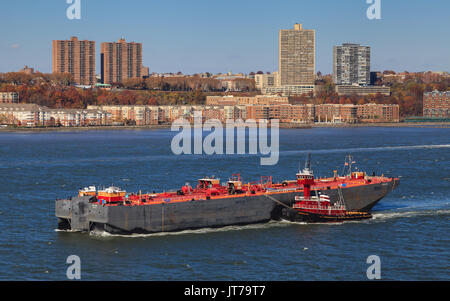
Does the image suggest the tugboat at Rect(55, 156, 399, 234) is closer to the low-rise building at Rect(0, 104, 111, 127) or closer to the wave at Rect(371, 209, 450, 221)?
the wave at Rect(371, 209, 450, 221)

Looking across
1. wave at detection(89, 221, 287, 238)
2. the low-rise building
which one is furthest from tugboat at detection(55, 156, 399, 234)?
the low-rise building

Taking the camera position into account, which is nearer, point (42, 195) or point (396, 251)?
point (396, 251)

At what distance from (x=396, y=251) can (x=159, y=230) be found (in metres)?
11.2

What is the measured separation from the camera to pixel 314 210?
132 ft

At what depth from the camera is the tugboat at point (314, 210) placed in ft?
132

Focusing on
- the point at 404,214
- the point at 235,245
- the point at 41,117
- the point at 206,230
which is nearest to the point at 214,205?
the point at 206,230

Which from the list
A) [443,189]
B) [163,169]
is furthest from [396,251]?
[163,169]

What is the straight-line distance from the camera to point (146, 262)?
103 feet

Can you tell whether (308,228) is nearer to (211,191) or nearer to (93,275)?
(211,191)

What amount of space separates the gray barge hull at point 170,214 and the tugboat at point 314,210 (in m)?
0.62

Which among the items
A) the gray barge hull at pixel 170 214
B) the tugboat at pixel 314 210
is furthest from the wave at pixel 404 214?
the gray barge hull at pixel 170 214

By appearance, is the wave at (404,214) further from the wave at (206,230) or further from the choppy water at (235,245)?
the wave at (206,230)

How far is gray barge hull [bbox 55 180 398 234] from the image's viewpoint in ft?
117

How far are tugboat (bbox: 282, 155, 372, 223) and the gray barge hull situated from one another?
625 millimetres
